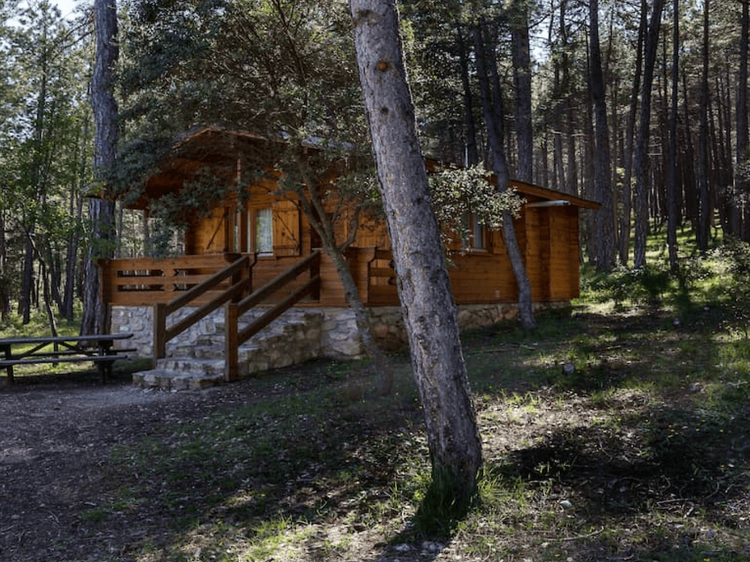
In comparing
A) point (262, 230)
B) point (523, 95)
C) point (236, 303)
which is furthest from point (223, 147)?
point (523, 95)

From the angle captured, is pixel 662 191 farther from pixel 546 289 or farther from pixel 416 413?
pixel 416 413

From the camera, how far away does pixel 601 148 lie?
56.8ft

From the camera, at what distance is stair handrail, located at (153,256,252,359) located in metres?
9.66

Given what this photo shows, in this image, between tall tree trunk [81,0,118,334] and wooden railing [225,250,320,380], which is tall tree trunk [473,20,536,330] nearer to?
wooden railing [225,250,320,380]

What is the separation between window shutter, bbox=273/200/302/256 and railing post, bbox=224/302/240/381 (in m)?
3.45

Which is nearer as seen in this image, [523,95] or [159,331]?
[159,331]

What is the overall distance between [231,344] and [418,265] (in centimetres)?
559

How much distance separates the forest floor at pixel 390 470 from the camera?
3.60m

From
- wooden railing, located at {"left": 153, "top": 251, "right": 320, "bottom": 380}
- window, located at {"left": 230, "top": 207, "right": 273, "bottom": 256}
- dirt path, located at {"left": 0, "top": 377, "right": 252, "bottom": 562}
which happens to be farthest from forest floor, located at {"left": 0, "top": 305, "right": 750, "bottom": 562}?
window, located at {"left": 230, "top": 207, "right": 273, "bottom": 256}

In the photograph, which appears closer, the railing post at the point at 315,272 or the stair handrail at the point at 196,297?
the stair handrail at the point at 196,297

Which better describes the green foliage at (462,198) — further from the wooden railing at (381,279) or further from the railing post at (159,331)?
the railing post at (159,331)

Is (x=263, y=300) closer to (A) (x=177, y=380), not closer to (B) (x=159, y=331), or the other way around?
(B) (x=159, y=331)

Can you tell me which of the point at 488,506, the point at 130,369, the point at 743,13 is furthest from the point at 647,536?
the point at 743,13

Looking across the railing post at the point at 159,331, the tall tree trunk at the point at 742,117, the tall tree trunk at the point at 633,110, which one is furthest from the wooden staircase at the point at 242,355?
the tall tree trunk at the point at 633,110
